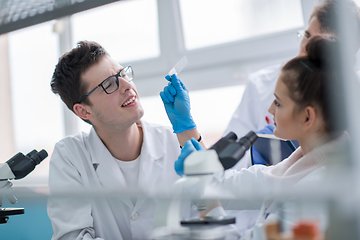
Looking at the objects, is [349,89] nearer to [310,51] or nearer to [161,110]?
[310,51]

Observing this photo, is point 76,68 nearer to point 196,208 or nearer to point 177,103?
point 177,103

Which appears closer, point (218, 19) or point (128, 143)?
point (128, 143)

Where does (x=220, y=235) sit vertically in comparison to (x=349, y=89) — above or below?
below

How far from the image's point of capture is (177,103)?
1.55 m

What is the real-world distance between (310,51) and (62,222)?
115 centimetres

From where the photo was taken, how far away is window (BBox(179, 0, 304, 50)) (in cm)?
279

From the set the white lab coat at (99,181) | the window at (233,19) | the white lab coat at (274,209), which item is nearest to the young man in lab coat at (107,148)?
the white lab coat at (99,181)

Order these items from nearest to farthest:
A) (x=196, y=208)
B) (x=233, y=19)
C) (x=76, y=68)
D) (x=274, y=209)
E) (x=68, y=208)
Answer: (x=196, y=208)
(x=274, y=209)
(x=68, y=208)
(x=76, y=68)
(x=233, y=19)

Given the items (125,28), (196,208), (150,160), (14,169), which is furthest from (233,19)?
(196,208)

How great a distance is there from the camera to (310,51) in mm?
1060

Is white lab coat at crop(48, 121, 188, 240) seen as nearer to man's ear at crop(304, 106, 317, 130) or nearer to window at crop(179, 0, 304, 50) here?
man's ear at crop(304, 106, 317, 130)

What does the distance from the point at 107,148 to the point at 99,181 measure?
0.20 meters

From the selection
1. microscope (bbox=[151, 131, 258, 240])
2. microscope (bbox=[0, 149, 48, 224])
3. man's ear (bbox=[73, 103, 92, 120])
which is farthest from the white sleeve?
microscope (bbox=[151, 131, 258, 240])

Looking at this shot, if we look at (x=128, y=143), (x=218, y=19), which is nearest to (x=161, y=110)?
(x=218, y=19)
